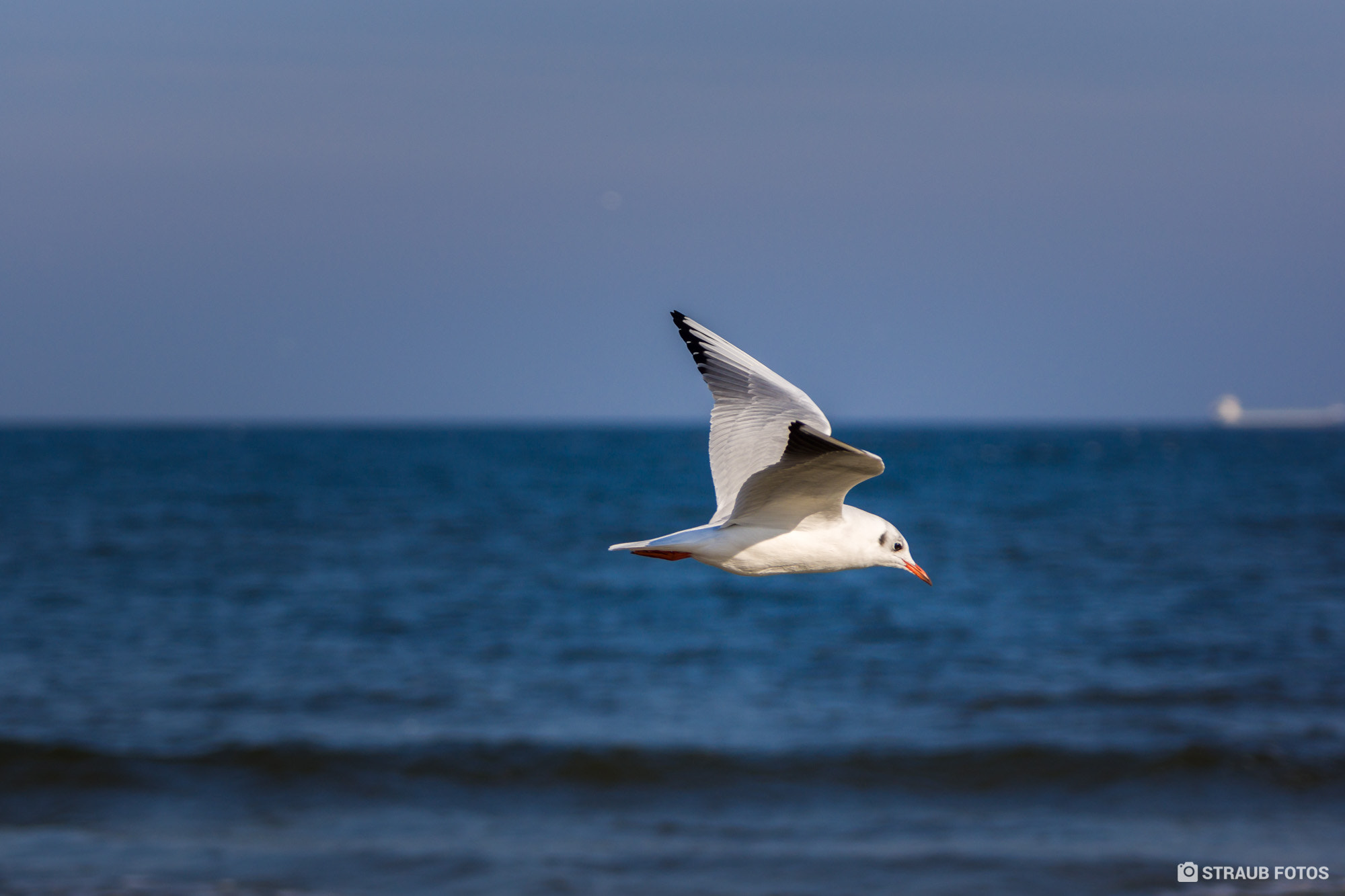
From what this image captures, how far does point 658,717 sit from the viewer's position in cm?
1438

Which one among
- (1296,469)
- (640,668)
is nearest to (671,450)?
(1296,469)

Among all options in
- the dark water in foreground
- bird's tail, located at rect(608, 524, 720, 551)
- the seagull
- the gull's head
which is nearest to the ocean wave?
the dark water in foreground

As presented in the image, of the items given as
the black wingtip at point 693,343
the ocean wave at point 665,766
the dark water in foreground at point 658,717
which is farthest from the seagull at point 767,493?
the ocean wave at point 665,766

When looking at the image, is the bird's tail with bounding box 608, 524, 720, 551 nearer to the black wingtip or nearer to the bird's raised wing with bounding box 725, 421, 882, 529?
the bird's raised wing with bounding box 725, 421, 882, 529

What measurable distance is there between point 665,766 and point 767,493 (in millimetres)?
8330

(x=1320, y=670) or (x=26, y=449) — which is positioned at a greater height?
(x=26, y=449)

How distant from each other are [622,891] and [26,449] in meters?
96.2

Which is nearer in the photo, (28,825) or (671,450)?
(28,825)

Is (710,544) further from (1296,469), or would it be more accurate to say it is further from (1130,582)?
(1296,469)

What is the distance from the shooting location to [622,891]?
371 inches

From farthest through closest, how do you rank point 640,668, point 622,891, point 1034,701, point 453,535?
point 453,535 → point 640,668 → point 1034,701 → point 622,891

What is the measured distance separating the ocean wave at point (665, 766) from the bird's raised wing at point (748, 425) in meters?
7.49

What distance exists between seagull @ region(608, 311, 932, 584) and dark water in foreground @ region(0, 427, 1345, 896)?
5110mm

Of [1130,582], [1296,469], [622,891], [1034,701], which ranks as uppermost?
[1296,469]
